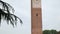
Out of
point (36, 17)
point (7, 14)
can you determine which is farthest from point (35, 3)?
point (7, 14)

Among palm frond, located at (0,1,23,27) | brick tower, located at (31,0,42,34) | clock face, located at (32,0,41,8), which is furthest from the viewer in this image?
clock face, located at (32,0,41,8)

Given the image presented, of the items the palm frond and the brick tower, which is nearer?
the palm frond

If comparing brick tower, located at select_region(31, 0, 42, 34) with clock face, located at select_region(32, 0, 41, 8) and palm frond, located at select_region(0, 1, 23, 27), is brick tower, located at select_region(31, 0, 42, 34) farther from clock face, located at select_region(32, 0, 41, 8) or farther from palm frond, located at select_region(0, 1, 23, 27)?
palm frond, located at select_region(0, 1, 23, 27)

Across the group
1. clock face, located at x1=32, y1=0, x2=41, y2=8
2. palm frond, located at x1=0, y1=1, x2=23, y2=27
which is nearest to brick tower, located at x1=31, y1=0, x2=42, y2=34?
clock face, located at x1=32, y1=0, x2=41, y2=8

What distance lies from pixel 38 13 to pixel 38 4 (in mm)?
961

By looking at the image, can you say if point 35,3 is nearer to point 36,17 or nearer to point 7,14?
point 36,17

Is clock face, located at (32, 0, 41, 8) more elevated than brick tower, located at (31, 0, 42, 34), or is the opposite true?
clock face, located at (32, 0, 41, 8)

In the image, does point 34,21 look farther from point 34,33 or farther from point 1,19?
point 1,19

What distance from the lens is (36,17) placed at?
57.1 ft

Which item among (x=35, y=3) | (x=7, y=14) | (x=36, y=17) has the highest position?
(x=35, y=3)

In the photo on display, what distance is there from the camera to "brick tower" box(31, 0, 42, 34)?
17062mm

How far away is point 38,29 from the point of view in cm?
1697

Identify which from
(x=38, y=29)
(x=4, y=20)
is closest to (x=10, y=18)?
(x=4, y=20)

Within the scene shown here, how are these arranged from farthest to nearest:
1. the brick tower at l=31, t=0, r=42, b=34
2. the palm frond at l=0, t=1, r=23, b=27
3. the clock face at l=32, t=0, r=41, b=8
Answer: the clock face at l=32, t=0, r=41, b=8, the brick tower at l=31, t=0, r=42, b=34, the palm frond at l=0, t=1, r=23, b=27
